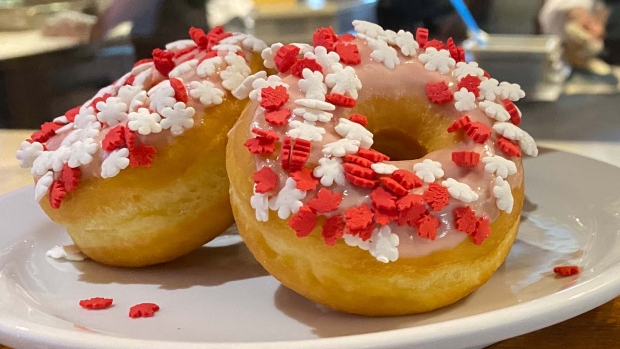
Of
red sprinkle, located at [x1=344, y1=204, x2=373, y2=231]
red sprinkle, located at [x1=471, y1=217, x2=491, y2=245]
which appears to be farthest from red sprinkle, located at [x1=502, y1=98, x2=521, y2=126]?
red sprinkle, located at [x1=344, y1=204, x2=373, y2=231]

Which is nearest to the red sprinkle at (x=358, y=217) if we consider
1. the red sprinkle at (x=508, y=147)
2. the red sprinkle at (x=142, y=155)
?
the red sprinkle at (x=508, y=147)

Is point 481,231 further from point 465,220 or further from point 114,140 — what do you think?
point 114,140

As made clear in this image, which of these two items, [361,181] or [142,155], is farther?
[142,155]

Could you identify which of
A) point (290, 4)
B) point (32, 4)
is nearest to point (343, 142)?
point (290, 4)

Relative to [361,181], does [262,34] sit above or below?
below

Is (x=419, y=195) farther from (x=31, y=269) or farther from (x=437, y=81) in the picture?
(x=31, y=269)

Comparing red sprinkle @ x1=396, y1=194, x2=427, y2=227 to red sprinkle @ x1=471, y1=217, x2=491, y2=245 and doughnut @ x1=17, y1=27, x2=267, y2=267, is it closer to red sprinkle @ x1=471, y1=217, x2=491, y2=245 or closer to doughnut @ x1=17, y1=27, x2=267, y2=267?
red sprinkle @ x1=471, y1=217, x2=491, y2=245

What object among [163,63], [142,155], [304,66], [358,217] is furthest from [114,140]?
[358,217]
